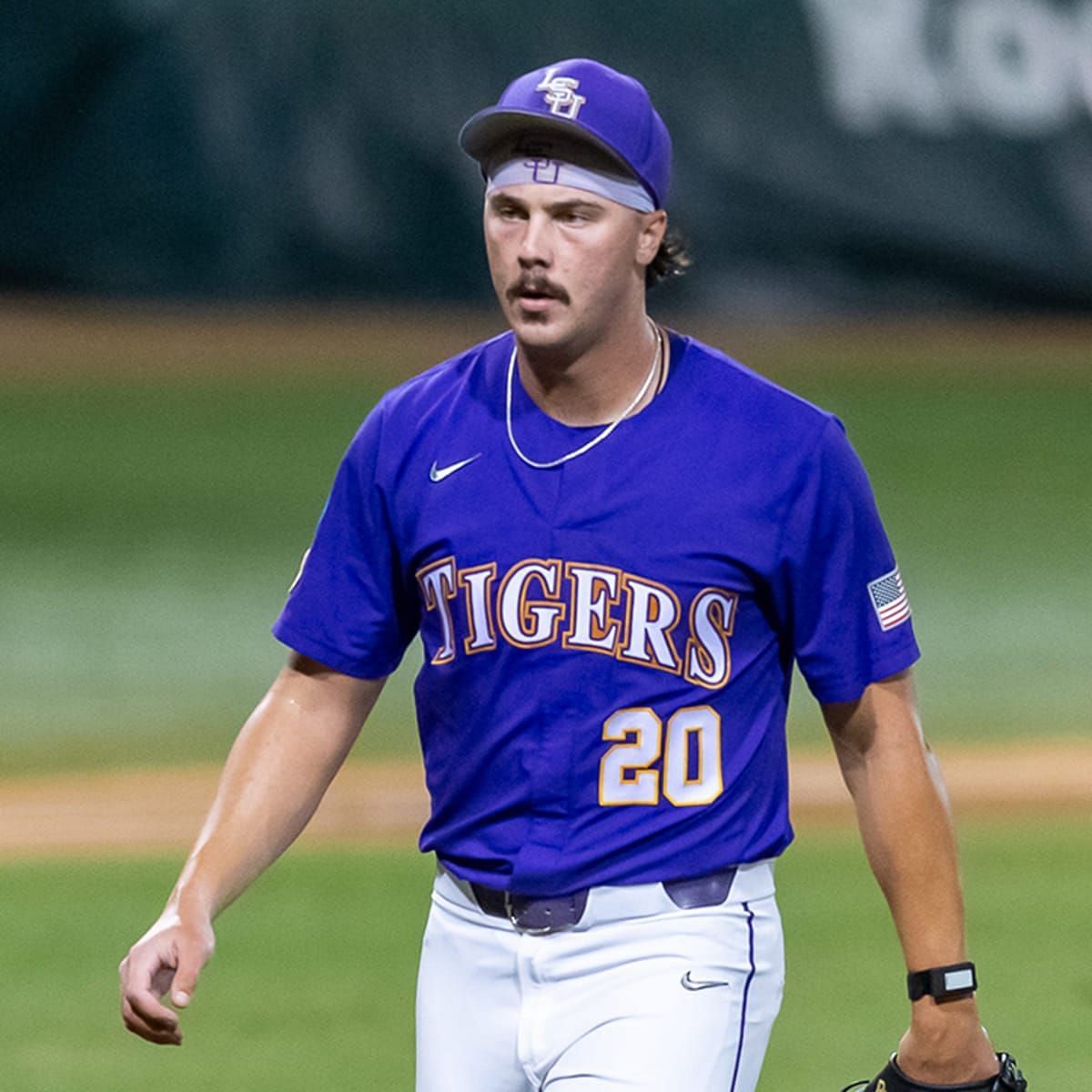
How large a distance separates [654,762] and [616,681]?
0.47 ft

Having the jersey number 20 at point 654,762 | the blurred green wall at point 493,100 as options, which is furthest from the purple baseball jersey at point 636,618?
the blurred green wall at point 493,100

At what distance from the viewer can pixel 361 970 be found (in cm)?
757

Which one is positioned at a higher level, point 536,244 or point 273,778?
point 536,244

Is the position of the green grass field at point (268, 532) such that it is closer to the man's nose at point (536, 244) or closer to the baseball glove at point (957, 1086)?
the baseball glove at point (957, 1086)

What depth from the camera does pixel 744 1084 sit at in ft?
13.6

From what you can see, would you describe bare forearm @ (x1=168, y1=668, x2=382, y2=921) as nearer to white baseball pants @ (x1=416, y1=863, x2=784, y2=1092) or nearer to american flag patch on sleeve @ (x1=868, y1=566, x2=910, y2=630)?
white baseball pants @ (x1=416, y1=863, x2=784, y2=1092)

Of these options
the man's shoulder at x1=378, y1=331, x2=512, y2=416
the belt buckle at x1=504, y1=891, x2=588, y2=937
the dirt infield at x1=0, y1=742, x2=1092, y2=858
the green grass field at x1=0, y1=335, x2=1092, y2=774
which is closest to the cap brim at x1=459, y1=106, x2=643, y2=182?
the man's shoulder at x1=378, y1=331, x2=512, y2=416

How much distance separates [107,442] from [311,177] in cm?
357

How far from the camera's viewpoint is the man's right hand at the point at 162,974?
3.90m

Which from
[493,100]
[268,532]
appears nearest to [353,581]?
[268,532]

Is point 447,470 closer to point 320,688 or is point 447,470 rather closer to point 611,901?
point 320,688

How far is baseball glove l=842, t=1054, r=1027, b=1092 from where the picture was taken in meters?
4.22

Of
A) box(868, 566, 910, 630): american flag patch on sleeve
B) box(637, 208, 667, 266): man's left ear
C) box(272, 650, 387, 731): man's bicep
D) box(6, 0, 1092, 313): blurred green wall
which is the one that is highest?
box(6, 0, 1092, 313): blurred green wall

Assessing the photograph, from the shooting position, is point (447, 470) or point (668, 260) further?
point (668, 260)
